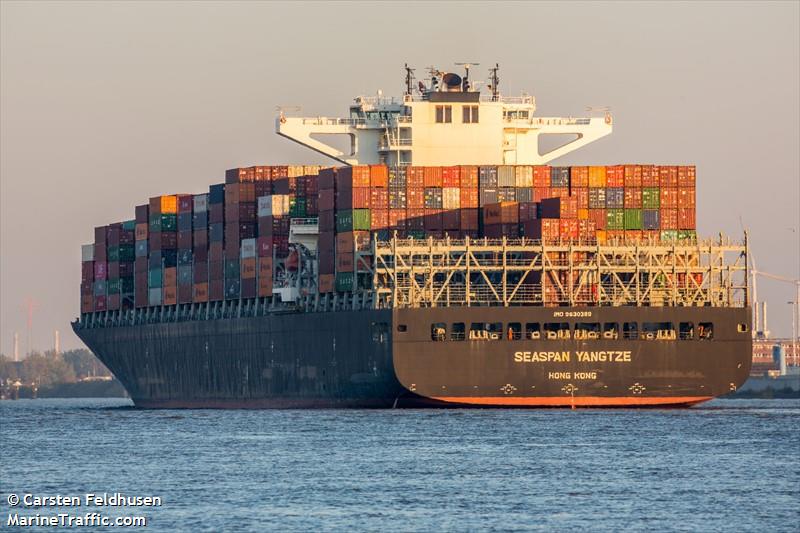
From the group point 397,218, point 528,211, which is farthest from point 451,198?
point 528,211

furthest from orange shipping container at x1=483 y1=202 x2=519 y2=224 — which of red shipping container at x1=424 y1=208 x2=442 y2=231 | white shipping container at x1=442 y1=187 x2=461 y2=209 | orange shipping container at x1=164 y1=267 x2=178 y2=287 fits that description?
orange shipping container at x1=164 y1=267 x2=178 y2=287

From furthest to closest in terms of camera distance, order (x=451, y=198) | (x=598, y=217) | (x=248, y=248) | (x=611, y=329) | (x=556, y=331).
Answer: (x=248, y=248), (x=451, y=198), (x=598, y=217), (x=611, y=329), (x=556, y=331)

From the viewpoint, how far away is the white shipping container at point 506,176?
9481cm

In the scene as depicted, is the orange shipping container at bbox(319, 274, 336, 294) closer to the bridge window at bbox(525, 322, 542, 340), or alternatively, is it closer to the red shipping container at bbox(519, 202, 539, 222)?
the red shipping container at bbox(519, 202, 539, 222)

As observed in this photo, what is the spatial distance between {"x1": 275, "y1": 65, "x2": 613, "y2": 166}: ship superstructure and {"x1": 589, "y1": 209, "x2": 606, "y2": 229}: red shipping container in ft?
38.8

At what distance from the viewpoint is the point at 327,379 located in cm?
9600

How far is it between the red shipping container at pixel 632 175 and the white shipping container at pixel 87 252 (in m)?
46.6

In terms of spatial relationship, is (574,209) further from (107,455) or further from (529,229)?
(107,455)

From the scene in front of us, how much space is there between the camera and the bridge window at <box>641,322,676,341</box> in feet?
292

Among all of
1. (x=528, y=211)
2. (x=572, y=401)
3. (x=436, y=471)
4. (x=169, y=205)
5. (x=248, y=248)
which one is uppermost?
(x=169, y=205)

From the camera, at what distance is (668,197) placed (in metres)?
94.8

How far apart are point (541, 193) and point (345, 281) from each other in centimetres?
1061

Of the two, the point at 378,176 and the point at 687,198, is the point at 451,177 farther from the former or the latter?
the point at 687,198

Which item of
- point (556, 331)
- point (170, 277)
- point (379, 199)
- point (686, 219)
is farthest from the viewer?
point (170, 277)
